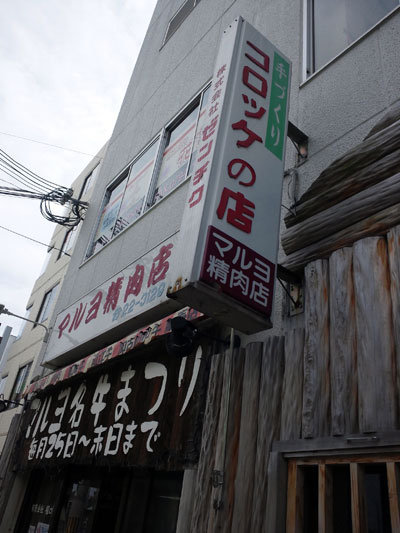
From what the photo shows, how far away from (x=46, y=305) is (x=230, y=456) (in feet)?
47.4

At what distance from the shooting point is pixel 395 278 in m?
3.28

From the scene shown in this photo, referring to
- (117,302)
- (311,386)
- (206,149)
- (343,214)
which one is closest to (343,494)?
(311,386)

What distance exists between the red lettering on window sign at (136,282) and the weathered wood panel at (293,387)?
3306 millimetres

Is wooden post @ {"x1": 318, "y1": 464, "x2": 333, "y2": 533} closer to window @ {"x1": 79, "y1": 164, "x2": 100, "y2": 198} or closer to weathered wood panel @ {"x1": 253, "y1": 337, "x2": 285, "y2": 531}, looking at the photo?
weathered wood panel @ {"x1": 253, "y1": 337, "x2": 285, "y2": 531}

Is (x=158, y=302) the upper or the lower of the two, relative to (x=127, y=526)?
upper

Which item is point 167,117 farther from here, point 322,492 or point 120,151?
point 322,492

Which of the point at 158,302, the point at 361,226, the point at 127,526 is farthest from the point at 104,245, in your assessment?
the point at 361,226

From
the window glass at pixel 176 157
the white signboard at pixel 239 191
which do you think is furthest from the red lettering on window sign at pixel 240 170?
the window glass at pixel 176 157

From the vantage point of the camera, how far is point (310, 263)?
Answer: 13.5ft

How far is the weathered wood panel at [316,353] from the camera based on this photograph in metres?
3.34

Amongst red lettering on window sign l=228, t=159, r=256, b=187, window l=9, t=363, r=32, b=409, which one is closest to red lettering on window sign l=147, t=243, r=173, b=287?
red lettering on window sign l=228, t=159, r=256, b=187

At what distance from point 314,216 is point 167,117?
21.1 feet

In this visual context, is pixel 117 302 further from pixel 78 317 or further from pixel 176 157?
pixel 176 157

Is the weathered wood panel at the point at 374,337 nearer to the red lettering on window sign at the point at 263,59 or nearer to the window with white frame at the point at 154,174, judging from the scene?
the red lettering on window sign at the point at 263,59
